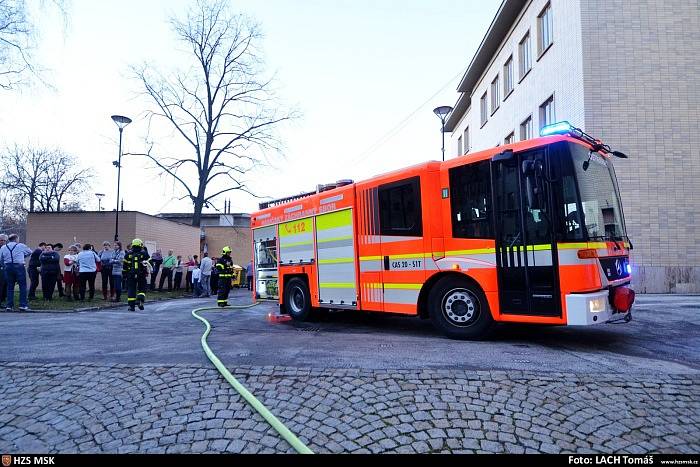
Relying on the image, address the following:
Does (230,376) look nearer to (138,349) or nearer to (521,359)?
(138,349)

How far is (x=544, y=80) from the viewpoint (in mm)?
16688

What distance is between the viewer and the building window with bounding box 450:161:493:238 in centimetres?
624

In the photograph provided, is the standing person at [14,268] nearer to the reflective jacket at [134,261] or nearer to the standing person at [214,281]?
the reflective jacket at [134,261]

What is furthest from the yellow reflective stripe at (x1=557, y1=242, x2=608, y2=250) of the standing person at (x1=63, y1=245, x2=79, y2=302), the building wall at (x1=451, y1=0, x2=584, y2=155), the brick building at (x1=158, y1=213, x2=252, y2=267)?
the brick building at (x1=158, y1=213, x2=252, y2=267)

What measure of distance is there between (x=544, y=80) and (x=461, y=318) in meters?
13.6

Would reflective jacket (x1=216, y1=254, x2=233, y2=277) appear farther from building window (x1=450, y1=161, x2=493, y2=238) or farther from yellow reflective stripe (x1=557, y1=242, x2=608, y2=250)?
yellow reflective stripe (x1=557, y1=242, x2=608, y2=250)

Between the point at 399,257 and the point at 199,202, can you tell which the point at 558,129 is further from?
the point at 199,202

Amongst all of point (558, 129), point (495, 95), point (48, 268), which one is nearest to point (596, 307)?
point (558, 129)

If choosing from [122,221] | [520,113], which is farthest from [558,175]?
[122,221]

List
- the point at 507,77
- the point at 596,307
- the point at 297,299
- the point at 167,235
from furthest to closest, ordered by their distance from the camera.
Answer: the point at 167,235, the point at 507,77, the point at 297,299, the point at 596,307

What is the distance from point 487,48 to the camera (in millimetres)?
22781

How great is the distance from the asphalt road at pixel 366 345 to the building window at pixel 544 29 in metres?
11.5

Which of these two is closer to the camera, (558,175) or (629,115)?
(558,175)

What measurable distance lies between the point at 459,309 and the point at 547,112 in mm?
13318
